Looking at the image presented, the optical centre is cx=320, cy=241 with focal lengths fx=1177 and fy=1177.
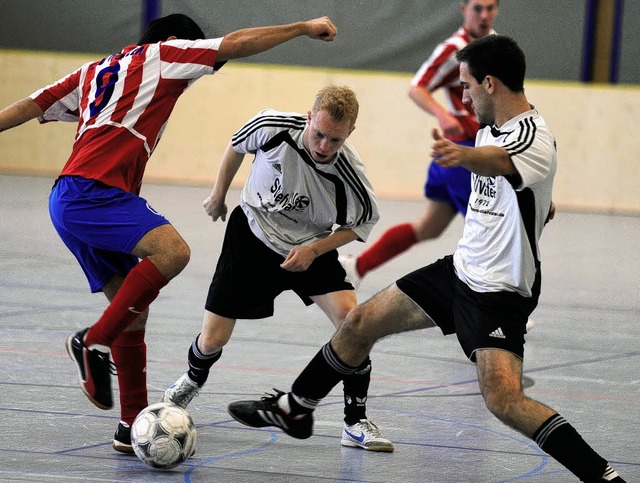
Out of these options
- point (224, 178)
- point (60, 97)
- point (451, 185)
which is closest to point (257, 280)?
point (224, 178)

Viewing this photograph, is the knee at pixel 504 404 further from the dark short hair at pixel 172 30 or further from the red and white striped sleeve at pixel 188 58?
the dark short hair at pixel 172 30

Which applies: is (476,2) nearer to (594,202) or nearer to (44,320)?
(44,320)

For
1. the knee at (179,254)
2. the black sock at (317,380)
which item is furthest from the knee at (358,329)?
the knee at (179,254)

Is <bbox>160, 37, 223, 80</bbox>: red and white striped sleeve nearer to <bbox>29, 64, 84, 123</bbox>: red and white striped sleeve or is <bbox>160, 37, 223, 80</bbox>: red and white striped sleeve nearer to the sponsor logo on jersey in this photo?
<bbox>29, 64, 84, 123</bbox>: red and white striped sleeve

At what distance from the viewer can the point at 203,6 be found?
1612 centimetres

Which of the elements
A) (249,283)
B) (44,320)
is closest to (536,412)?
(249,283)

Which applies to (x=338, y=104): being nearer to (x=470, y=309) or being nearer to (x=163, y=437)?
(x=470, y=309)

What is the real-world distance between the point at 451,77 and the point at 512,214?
141 inches

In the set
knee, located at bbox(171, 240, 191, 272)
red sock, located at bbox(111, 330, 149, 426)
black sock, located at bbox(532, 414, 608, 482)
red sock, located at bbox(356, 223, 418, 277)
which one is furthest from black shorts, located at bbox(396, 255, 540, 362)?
red sock, located at bbox(356, 223, 418, 277)

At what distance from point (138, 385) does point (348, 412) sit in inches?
32.7

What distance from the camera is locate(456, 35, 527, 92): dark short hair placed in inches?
159

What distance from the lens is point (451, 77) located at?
747 cm

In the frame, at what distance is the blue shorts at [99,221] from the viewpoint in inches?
168

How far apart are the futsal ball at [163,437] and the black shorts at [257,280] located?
74 centimetres
